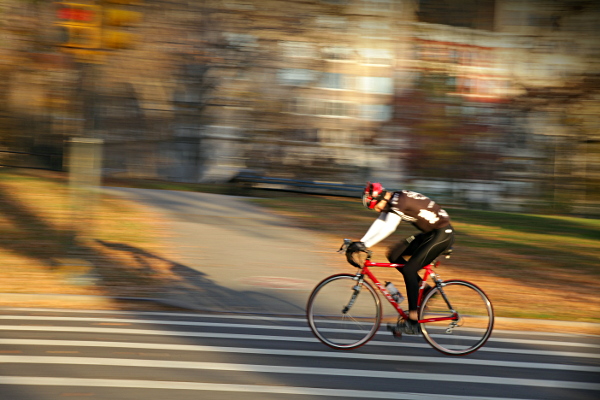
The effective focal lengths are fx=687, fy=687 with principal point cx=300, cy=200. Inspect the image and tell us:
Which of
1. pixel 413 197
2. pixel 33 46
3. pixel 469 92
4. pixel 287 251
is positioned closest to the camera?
pixel 413 197

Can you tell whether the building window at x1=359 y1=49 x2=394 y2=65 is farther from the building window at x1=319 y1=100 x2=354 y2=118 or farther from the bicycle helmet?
the bicycle helmet

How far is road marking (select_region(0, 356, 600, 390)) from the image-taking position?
19.7ft

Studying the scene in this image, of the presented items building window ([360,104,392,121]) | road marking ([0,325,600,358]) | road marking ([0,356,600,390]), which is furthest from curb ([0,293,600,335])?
building window ([360,104,392,121])

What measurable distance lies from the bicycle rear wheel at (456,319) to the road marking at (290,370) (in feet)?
2.69

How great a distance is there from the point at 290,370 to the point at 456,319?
1.97m

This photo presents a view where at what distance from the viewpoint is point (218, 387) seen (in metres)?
5.50

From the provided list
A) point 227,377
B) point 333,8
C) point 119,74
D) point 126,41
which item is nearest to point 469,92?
point 333,8

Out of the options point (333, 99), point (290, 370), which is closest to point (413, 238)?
point (290, 370)

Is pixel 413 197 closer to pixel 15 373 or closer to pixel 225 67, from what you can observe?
pixel 15 373

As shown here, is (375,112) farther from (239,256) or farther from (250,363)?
(250,363)

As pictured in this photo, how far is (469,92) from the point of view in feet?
74.4

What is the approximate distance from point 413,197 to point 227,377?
101 inches

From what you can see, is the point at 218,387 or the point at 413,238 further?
the point at 413,238

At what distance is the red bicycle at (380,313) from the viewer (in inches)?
276
